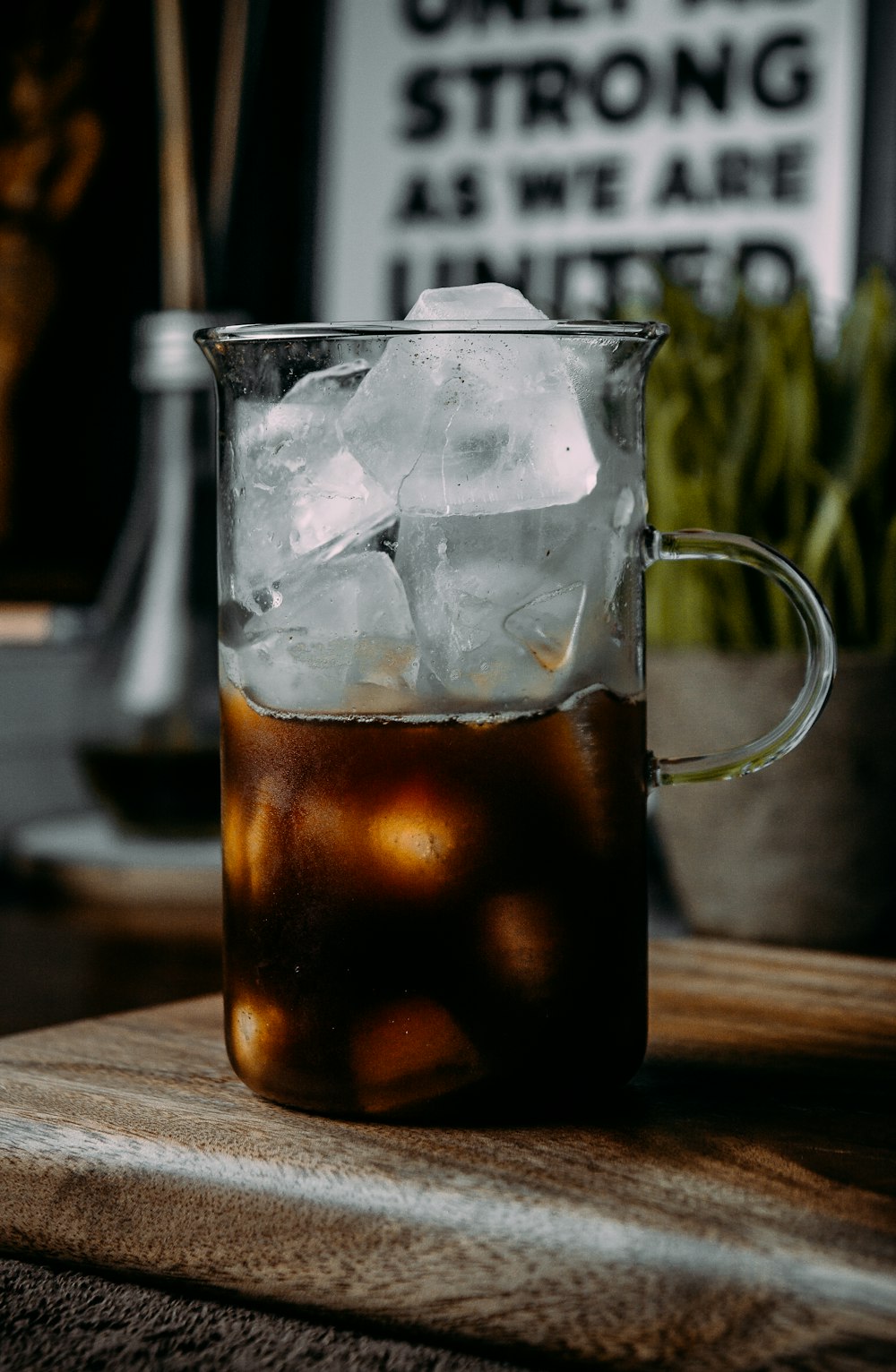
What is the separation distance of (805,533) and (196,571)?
62 centimetres

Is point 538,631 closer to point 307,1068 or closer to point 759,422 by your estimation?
point 307,1068

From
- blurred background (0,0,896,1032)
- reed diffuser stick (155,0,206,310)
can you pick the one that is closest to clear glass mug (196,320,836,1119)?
blurred background (0,0,896,1032)

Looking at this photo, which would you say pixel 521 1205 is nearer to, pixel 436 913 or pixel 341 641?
pixel 436 913

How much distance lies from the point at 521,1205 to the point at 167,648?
38.6 inches

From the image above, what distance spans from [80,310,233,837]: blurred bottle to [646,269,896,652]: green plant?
50 cm

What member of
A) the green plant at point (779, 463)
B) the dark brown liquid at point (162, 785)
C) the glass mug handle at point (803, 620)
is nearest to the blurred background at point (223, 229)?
the dark brown liquid at point (162, 785)

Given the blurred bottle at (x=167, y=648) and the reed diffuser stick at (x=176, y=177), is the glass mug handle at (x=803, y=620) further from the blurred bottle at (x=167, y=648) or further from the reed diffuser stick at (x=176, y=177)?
the reed diffuser stick at (x=176, y=177)

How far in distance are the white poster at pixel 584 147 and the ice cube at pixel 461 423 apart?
1228 mm

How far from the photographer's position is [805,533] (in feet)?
3.49

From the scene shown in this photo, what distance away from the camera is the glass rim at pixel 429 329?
602 mm

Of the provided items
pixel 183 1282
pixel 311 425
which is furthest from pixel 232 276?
pixel 183 1282

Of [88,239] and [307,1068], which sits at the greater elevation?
[88,239]

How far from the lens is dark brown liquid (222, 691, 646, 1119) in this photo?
23.6 inches

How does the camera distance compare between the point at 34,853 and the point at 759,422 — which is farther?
the point at 34,853
